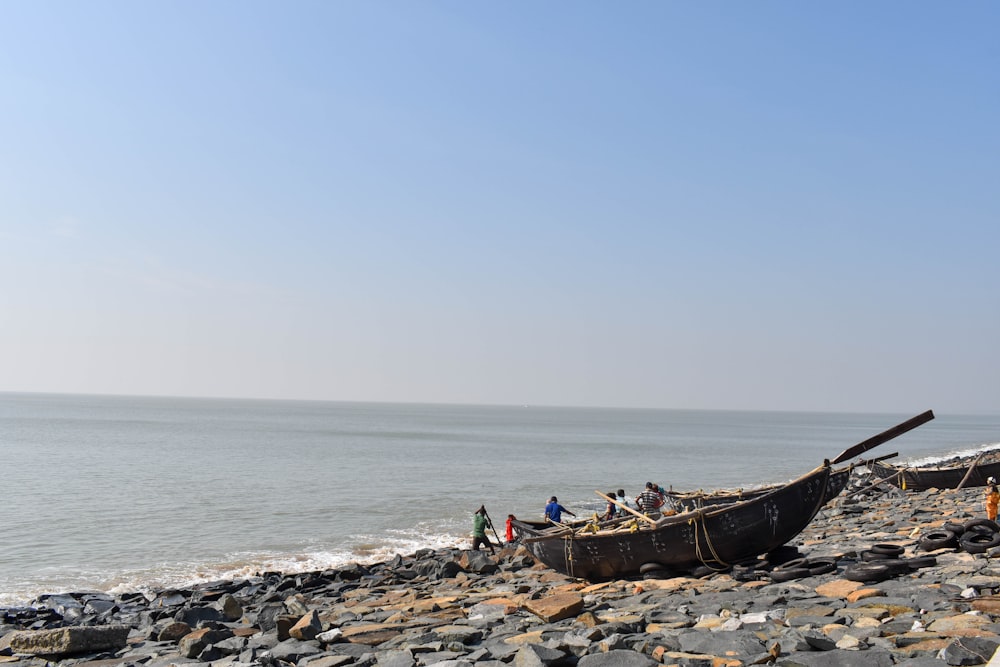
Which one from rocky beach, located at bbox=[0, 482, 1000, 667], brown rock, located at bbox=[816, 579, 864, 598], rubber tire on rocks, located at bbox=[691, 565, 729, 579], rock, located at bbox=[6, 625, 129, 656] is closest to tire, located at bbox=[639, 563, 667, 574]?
rocky beach, located at bbox=[0, 482, 1000, 667]

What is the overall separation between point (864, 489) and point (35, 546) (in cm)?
3300

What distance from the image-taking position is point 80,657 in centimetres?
1177

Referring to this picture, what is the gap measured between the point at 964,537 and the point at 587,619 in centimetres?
764

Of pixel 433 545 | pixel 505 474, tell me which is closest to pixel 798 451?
pixel 505 474

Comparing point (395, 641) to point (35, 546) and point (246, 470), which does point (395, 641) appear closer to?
point (35, 546)

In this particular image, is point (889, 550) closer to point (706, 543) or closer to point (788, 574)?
point (788, 574)

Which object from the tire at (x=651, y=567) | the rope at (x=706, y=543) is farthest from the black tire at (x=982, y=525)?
the tire at (x=651, y=567)

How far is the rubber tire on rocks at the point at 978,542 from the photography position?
12328 millimetres

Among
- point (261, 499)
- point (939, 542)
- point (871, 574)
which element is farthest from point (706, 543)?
point (261, 499)

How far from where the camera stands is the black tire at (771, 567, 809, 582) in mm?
12177

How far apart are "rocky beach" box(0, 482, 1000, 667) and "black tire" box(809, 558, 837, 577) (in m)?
0.03

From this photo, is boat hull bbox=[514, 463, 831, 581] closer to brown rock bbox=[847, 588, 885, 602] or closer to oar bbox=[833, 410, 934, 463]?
oar bbox=[833, 410, 934, 463]

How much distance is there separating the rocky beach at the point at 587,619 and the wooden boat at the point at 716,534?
0.38m

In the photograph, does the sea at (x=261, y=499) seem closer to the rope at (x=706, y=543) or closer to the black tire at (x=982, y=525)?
the rope at (x=706, y=543)
